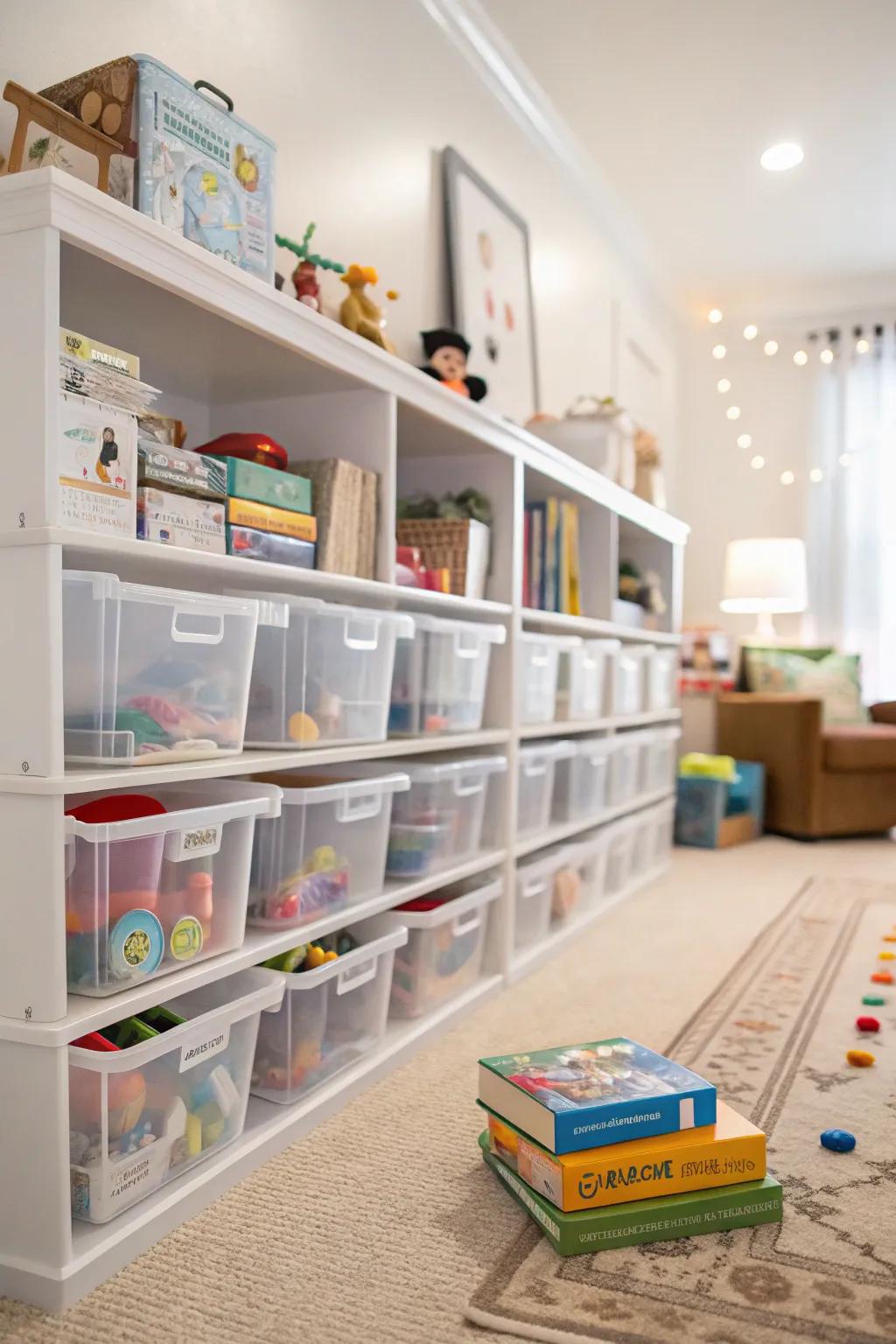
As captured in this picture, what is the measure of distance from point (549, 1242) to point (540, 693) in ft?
4.69

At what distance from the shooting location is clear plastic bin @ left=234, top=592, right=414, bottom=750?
1600mm

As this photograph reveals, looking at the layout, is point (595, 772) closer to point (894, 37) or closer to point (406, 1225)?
point (406, 1225)

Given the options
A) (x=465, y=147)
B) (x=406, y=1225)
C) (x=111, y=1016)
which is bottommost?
(x=406, y=1225)

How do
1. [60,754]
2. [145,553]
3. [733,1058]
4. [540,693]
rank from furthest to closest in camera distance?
[540,693] → [733,1058] → [145,553] → [60,754]

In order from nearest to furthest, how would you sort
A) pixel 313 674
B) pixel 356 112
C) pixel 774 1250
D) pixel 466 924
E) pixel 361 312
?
pixel 774 1250 → pixel 313 674 → pixel 361 312 → pixel 466 924 → pixel 356 112

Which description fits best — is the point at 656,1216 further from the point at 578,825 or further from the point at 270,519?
the point at 578,825

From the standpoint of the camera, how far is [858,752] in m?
4.21

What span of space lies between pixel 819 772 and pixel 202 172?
11.5ft

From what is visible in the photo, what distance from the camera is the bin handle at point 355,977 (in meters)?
1.66

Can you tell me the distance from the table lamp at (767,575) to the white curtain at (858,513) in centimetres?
28

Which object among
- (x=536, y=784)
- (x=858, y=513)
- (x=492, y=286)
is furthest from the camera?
(x=858, y=513)

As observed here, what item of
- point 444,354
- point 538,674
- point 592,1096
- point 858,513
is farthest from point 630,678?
point 858,513

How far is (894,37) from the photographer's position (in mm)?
3062

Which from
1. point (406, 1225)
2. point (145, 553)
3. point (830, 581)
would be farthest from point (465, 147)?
point (830, 581)
